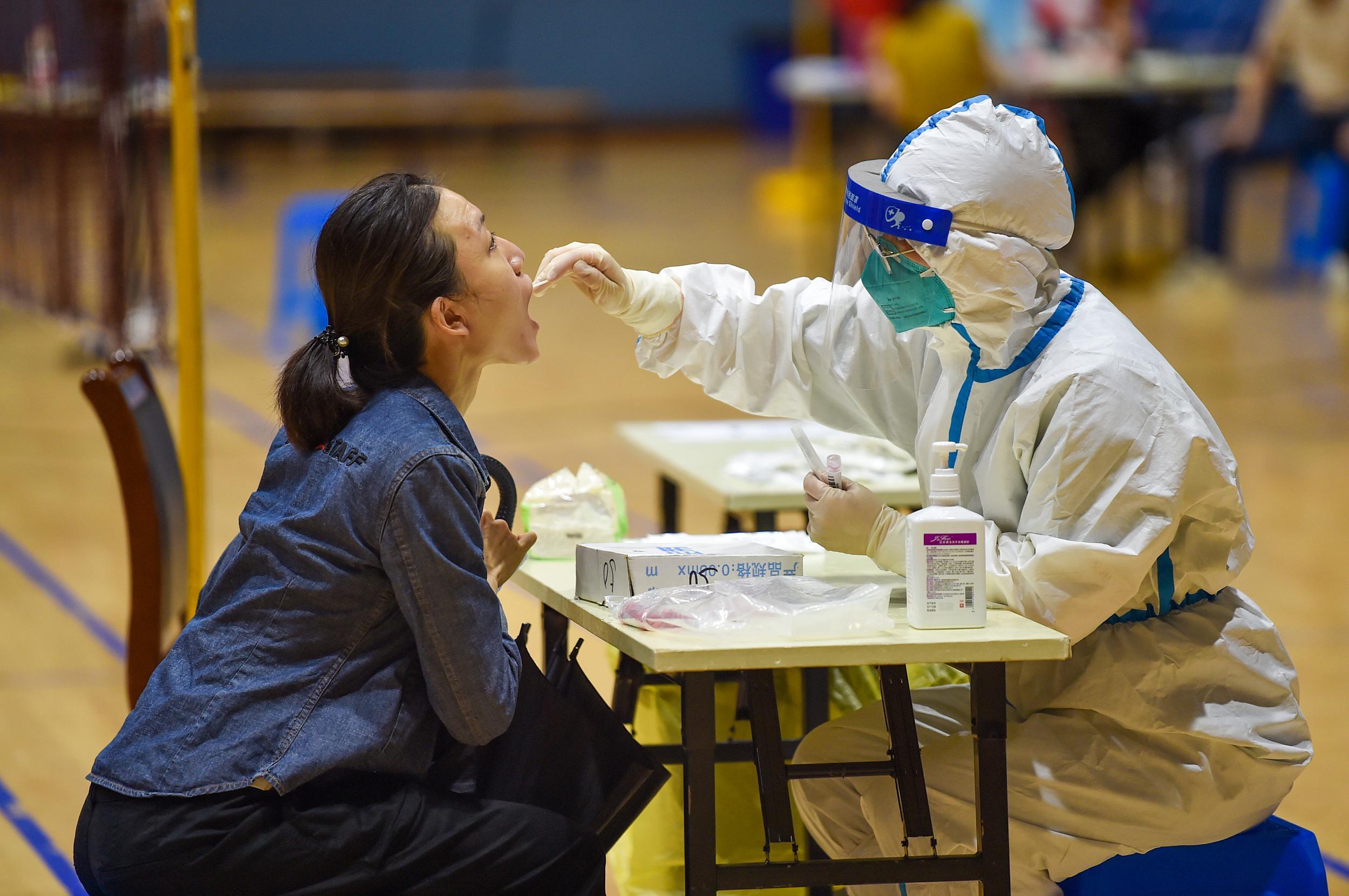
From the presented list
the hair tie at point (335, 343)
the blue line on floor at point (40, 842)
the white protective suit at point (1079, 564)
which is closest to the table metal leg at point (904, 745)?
the white protective suit at point (1079, 564)

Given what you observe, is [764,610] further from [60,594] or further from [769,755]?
[60,594]

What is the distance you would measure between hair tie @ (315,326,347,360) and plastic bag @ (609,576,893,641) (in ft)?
1.54

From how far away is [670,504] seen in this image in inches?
136

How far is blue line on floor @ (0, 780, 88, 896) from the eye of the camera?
9.53 feet

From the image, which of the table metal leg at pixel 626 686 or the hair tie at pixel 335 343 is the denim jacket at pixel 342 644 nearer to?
the hair tie at pixel 335 343

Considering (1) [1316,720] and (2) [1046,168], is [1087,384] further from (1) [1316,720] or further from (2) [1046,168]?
(1) [1316,720]

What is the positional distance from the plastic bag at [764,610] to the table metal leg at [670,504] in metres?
1.32

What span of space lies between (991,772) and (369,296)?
3.17 feet

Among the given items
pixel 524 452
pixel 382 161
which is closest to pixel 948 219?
pixel 524 452

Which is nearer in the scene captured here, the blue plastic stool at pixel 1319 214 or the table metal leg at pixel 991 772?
the table metal leg at pixel 991 772

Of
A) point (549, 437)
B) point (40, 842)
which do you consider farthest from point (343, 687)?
point (549, 437)

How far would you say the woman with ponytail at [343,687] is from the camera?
1.84m

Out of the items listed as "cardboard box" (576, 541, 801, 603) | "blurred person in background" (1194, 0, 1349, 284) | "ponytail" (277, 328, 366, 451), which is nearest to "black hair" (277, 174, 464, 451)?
"ponytail" (277, 328, 366, 451)

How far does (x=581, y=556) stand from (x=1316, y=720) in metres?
2.21
